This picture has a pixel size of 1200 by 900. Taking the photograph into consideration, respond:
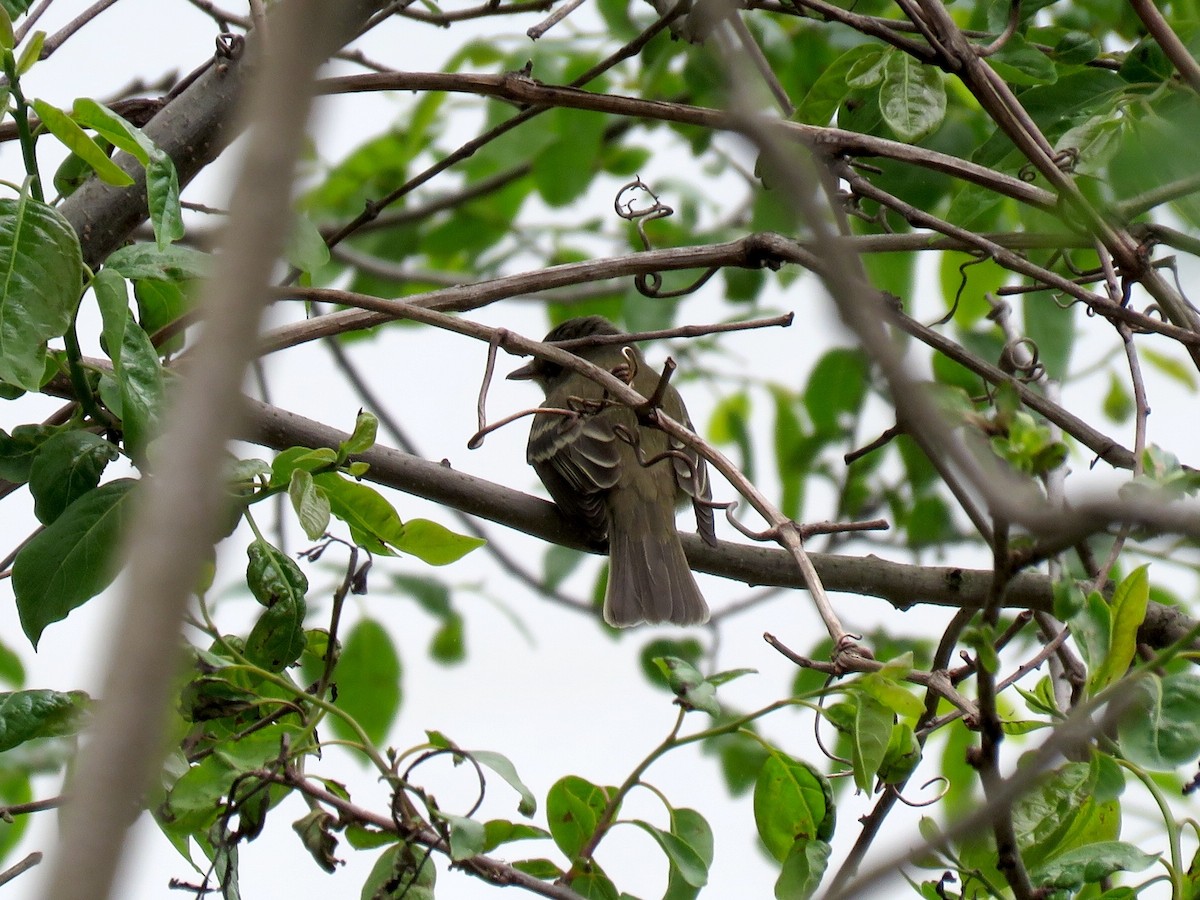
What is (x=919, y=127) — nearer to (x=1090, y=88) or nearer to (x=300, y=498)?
(x=1090, y=88)

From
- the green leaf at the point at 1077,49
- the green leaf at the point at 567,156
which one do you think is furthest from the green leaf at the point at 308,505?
the green leaf at the point at 567,156

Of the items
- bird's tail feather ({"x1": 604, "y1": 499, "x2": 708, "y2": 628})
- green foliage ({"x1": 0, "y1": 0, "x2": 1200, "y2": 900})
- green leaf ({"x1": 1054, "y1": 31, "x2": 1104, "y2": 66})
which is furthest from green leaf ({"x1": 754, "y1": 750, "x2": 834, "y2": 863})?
bird's tail feather ({"x1": 604, "y1": 499, "x2": 708, "y2": 628})

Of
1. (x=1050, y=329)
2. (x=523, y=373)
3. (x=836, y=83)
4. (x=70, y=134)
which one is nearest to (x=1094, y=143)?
(x=836, y=83)

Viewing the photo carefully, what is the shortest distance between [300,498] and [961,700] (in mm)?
1068

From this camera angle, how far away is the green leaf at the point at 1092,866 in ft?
6.11

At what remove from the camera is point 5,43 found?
2119 mm

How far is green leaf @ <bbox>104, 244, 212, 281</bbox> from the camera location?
2.22 meters

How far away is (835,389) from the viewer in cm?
423

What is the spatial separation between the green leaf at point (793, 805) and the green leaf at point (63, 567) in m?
1.13

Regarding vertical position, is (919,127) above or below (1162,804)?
above

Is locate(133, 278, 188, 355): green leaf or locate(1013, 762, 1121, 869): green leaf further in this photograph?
locate(133, 278, 188, 355): green leaf

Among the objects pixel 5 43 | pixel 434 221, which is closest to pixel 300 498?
pixel 5 43

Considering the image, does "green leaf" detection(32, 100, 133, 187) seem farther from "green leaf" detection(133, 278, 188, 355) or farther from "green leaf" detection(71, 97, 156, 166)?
"green leaf" detection(133, 278, 188, 355)

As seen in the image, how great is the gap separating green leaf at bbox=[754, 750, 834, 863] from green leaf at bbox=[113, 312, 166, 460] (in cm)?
114
